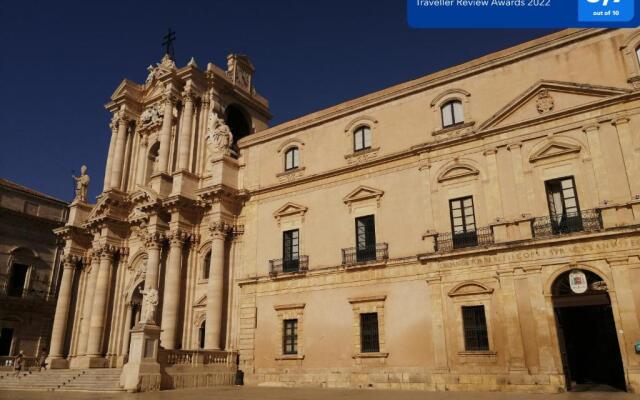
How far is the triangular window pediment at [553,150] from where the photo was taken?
18406mm

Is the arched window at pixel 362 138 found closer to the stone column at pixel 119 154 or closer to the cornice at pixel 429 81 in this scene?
the cornice at pixel 429 81

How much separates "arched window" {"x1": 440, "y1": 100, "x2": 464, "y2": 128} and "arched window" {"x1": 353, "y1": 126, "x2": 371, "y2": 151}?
361 cm

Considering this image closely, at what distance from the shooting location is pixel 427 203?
20.9 metres

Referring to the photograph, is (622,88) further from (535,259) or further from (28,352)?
(28,352)

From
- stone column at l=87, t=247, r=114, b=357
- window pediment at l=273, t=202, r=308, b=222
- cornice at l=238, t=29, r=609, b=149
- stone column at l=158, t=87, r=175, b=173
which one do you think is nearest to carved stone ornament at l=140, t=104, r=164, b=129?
stone column at l=158, t=87, r=175, b=173

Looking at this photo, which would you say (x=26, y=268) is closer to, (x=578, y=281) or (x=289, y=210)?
(x=289, y=210)

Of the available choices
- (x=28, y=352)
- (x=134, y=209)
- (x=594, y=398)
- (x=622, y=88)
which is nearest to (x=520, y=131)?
(x=622, y=88)

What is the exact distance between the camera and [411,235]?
21.0 m

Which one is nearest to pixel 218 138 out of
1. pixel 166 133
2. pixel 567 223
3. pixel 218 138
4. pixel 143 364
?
pixel 218 138

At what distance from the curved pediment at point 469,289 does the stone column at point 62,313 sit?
2359cm

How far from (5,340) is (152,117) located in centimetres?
1849

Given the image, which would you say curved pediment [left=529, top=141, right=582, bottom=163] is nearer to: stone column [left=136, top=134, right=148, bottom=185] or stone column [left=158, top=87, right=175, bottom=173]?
stone column [left=158, top=87, right=175, bottom=173]

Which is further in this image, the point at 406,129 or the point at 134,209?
the point at 134,209

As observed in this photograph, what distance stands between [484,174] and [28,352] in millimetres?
33618
